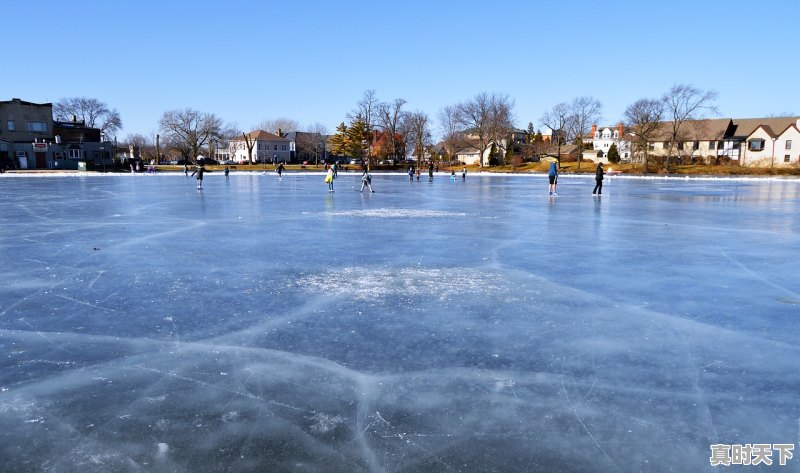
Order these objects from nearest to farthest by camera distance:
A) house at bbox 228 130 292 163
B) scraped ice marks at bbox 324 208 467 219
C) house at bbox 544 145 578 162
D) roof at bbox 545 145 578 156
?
1. scraped ice marks at bbox 324 208 467 219
2. house at bbox 544 145 578 162
3. roof at bbox 545 145 578 156
4. house at bbox 228 130 292 163

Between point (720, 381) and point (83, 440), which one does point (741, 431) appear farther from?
point (83, 440)

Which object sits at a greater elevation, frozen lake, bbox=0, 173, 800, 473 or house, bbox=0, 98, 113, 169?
house, bbox=0, 98, 113, 169

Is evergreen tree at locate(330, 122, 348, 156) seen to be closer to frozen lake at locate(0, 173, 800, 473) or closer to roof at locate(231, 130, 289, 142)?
roof at locate(231, 130, 289, 142)

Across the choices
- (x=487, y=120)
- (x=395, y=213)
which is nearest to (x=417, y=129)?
(x=487, y=120)

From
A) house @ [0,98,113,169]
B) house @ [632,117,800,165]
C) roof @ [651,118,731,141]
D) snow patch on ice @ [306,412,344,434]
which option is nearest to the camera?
snow patch on ice @ [306,412,344,434]

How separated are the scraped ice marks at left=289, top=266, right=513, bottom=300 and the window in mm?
69324

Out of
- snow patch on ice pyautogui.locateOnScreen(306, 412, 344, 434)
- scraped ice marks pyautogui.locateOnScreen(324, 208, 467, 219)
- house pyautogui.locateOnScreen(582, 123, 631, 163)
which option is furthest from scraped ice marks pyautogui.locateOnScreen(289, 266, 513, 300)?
house pyautogui.locateOnScreen(582, 123, 631, 163)

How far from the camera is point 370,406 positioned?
3494 mm

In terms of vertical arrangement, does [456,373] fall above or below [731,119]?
below

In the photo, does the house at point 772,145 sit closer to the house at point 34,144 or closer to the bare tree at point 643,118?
A: the bare tree at point 643,118

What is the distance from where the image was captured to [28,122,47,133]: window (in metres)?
62.5

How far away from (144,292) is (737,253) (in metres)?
9.07

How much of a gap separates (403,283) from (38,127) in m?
70.7

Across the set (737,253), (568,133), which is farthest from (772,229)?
(568,133)
